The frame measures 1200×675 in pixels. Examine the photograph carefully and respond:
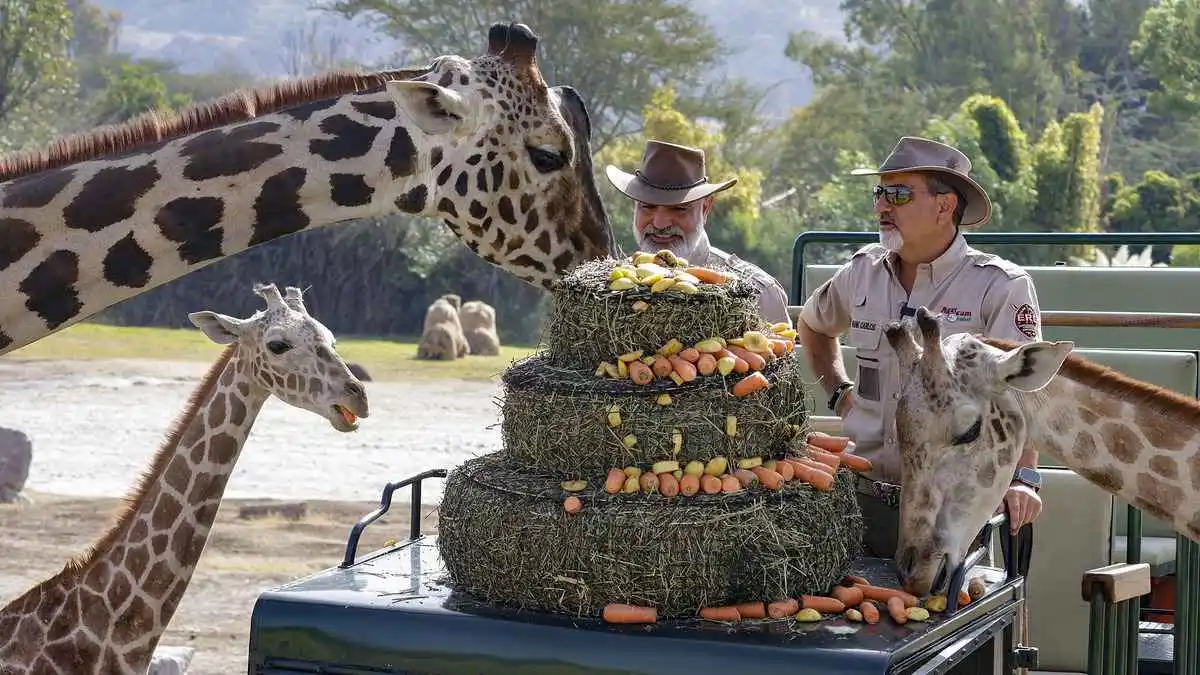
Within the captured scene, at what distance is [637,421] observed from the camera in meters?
3.77

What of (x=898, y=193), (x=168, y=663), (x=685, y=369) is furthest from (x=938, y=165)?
(x=168, y=663)

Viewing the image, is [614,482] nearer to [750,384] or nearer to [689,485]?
[689,485]

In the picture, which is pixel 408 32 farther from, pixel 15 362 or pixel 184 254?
pixel 184 254

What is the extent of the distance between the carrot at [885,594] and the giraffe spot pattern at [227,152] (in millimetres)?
1948

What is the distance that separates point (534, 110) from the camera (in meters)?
4.50

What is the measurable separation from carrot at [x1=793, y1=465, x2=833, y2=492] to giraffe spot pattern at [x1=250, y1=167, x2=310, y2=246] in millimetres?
1503

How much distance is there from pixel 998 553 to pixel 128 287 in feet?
9.90

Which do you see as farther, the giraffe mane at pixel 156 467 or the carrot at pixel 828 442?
the giraffe mane at pixel 156 467

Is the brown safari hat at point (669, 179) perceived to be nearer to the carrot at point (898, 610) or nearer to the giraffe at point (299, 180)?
the giraffe at point (299, 180)

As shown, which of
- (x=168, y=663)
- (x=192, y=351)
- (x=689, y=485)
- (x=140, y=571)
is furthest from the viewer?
(x=192, y=351)

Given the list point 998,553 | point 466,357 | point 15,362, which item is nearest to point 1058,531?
point 998,553

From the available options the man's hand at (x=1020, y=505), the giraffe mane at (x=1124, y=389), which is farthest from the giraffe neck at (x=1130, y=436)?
the man's hand at (x=1020, y=505)

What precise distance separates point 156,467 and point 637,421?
2.78 metres

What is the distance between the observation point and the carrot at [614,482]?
371 cm
